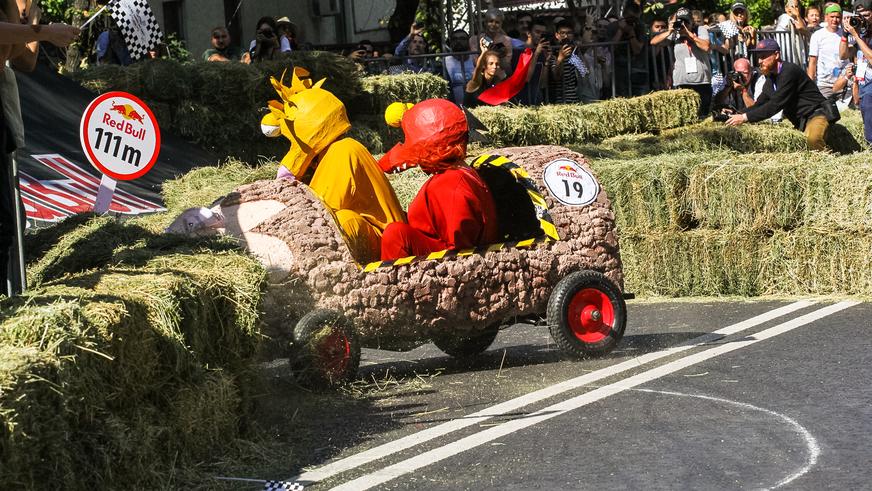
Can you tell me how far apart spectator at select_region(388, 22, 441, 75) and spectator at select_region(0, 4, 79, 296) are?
1090 centimetres

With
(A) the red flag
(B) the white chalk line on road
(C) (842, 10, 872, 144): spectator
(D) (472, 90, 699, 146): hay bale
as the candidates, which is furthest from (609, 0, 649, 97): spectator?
(B) the white chalk line on road

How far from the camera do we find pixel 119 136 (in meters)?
9.98

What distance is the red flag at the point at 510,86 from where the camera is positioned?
17.4 meters

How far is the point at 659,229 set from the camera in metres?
12.2

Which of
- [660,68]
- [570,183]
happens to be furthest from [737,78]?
[570,183]

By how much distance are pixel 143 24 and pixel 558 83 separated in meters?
6.73

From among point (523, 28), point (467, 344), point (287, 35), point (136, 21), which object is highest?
point (136, 21)

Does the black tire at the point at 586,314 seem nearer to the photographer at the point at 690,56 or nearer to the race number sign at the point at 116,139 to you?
the race number sign at the point at 116,139

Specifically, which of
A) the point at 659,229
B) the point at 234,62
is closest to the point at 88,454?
the point at 659,229

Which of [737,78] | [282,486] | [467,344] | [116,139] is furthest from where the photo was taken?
[737,78]

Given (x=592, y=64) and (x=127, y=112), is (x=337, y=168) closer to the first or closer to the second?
(x=127, y=112)

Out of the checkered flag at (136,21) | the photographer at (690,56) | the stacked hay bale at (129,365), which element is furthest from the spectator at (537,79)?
the stacked hay bale at (129,365)

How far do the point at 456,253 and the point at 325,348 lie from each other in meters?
1.05

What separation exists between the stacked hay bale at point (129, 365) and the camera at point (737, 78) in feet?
45.8
